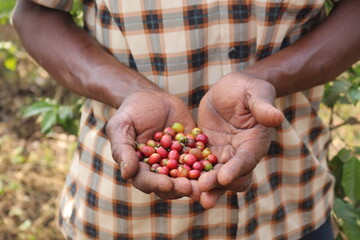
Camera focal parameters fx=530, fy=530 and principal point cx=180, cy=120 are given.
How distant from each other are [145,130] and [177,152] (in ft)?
0.34

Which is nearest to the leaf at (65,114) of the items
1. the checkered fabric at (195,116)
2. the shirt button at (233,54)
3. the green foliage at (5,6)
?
the green foliage at (5,6)

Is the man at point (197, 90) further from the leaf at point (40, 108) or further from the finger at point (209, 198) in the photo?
the leaf at point (40, 108)

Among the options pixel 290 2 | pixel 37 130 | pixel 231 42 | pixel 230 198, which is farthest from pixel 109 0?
pixel 37 130

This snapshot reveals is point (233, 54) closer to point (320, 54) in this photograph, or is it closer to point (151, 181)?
point (320, 54)

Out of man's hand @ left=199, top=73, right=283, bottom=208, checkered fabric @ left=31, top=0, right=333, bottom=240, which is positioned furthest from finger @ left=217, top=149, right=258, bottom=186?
checkered fabric @ left=31, top=0, right=333, bottom=240

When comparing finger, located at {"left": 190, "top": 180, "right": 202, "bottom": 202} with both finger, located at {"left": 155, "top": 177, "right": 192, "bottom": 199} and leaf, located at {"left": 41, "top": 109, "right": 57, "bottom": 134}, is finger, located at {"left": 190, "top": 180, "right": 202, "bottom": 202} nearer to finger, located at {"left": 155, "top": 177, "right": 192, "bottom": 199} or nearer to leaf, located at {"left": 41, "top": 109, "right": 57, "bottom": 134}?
finger, located at {"left": 155, "top": 177, "right": 192, "bottom": 199}

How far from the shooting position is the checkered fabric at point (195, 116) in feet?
3.88

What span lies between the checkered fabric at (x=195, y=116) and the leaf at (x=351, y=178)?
29 centimetres

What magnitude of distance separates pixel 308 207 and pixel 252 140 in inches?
15.9

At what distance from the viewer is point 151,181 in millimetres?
984

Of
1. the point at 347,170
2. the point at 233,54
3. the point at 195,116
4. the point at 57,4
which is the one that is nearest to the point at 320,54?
the point at 233,54

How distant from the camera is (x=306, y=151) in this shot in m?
1.31

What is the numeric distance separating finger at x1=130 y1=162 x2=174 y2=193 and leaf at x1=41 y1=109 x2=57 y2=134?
0.92 m

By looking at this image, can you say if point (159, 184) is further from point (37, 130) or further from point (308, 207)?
point (37, 130)
